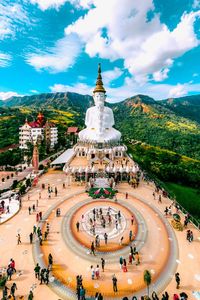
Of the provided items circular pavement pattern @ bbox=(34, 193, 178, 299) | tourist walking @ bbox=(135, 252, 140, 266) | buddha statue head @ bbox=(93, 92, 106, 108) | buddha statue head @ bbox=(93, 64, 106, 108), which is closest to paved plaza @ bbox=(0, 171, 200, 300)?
circular pavement pattern @ bbox=(34, 193, 178, 299)

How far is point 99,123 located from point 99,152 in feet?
27.8

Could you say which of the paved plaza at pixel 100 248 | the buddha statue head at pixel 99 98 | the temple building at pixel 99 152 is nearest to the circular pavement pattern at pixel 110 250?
the paved plaza at pixel 100 248

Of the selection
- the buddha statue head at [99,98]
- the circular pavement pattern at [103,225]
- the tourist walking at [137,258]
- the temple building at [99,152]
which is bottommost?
the tourist walking at [137,258]

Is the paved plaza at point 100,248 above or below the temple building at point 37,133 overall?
below

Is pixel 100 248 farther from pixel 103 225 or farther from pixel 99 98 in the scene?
pixel 99 98

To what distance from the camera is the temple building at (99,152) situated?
1585 inches

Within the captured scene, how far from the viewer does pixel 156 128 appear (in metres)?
110

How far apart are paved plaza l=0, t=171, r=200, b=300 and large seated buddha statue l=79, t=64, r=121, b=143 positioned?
2094 centimetres

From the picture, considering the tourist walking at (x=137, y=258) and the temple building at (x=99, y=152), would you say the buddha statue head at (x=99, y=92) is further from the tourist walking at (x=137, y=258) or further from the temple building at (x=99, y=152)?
the tourist walking at (x=137, y=258)

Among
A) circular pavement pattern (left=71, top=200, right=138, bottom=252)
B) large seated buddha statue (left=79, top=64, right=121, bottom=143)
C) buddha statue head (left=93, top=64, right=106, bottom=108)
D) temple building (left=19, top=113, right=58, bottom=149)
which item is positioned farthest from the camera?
temple building (left=19, top=113, right=58, bottom=149)

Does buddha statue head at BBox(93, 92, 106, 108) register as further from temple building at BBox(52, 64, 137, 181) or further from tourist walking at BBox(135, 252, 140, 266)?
tourist walking at BBox(135, 252, 140, 266)

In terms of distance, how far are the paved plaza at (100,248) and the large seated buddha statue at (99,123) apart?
20.9 m

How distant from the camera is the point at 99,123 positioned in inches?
2088

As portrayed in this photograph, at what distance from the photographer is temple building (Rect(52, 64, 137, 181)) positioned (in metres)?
40.2
